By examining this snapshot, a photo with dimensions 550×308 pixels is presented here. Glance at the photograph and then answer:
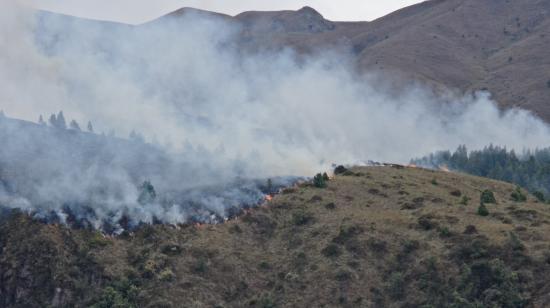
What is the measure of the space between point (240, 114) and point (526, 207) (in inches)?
3011

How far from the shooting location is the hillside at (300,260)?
88.6 m

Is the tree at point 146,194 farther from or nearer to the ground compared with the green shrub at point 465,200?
farther from the ground

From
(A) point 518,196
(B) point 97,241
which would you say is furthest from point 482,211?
(B) point 97,241

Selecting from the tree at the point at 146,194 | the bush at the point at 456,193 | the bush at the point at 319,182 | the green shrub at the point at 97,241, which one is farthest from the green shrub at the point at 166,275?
the bush at the point at 456,193

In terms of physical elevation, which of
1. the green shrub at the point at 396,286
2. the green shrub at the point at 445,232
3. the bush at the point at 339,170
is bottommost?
the green shrub at the point at 396,286

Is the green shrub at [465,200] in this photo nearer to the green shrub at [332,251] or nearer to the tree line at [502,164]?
the green shrub at [332,251]

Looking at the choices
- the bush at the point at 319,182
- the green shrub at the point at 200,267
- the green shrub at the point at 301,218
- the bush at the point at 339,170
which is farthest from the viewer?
the bush at the point at 339,170

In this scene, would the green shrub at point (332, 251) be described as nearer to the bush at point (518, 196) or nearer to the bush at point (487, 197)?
the bush at point (487, 197)

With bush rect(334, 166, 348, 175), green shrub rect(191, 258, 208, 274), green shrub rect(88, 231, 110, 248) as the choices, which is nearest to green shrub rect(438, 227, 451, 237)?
green shrub rect(191, 258, 208, 274)

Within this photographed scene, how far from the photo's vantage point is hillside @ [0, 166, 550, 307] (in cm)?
8856

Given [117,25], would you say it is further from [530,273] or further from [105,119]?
[530,273]

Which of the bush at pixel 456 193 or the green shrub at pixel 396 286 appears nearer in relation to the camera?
the green shrub at pixel 396 286

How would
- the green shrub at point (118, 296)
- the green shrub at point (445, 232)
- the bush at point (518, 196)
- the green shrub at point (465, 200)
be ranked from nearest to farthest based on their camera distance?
the green shrub at point (118, 296), the green shrub at point (445, 232), the green shrub at point (465, 200), the bush at point (518, 196)

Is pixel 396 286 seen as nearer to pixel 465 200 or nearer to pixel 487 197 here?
pixel 465 200
